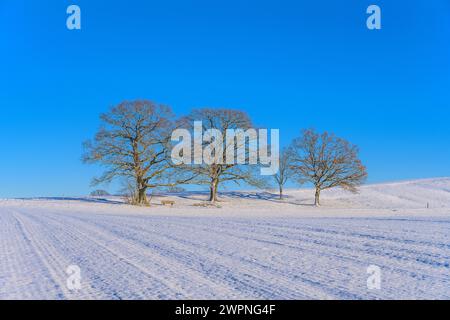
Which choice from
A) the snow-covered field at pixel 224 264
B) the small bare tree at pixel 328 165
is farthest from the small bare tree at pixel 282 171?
the snow-covered field at pixel 224 264

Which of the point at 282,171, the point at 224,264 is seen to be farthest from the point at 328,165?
the point at 224,264

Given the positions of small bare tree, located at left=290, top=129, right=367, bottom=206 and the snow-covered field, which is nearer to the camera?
the snow-covered field

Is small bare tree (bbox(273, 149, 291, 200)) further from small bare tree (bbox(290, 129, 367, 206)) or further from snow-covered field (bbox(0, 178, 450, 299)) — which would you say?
snow-covered field (bbox(0, 178, 450, 299))

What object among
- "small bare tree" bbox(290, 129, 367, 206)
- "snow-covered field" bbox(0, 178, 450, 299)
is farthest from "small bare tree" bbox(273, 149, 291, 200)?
"snow-covered field" bbox(0, 178, 450, 299)

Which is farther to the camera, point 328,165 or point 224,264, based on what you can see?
point 328,165

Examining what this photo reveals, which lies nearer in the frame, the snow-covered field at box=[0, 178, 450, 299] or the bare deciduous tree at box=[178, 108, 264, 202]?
the snow-covered field at box=[0, 178, 450, 299]

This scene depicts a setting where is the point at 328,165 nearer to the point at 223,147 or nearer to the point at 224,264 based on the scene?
the point at 223,147

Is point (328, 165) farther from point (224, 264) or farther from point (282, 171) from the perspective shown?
point (224, 264)

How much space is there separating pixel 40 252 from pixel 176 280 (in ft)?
13.5

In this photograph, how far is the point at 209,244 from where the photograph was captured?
9.45 metres

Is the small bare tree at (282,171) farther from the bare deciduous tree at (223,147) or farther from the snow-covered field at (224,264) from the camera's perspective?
Result: the snow-covered field at (224,264)

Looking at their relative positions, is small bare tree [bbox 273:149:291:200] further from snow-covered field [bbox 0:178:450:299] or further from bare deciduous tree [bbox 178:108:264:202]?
snow-covered field [bbox 0:178:450:299]
